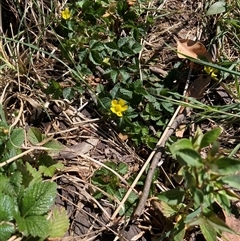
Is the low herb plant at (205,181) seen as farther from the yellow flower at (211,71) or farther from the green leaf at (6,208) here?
the yellow flower at (211,71)

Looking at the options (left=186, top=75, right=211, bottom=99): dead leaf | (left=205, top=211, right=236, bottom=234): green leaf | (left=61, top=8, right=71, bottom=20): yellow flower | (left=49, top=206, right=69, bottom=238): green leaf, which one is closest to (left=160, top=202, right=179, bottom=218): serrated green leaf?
(left=205, top=211, right=236, bottom=234): green leaf

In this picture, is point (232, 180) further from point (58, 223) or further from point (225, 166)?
point (58, 223)

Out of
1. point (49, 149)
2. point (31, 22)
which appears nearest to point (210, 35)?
point (31, 22)

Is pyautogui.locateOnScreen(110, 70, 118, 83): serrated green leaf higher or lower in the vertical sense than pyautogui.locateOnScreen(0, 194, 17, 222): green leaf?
higher

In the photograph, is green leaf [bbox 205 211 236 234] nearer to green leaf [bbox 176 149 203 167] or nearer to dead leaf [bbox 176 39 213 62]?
green leaf [bbox 176 149 203 167]

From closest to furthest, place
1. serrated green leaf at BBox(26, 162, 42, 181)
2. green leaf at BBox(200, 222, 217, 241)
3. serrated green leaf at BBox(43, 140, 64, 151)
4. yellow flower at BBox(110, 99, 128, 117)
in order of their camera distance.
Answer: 1. green leaf at BBox(200, 222, 217, 241)
2. serrated green leaf at BBox(26, 162, 42, 181)
3. serrated green leaf at BBox(43, 140, 64, 151)
4. yellow flower at BBox(110, 99, 128, 117)

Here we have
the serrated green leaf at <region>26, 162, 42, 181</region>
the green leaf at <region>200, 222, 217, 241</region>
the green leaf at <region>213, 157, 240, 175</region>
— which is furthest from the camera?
the serrated green leaf at <region>26, 162, 42, 181</region>

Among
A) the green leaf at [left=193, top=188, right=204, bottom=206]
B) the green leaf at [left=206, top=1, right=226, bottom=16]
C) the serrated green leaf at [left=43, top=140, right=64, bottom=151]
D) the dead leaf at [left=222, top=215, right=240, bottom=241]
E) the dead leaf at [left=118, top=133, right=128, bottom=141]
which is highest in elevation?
the green leaf at [left=206, top=1, right=226, bottom=16]
